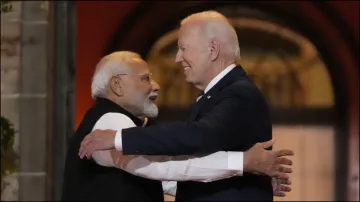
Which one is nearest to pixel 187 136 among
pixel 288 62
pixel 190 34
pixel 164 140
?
pixel 164 140

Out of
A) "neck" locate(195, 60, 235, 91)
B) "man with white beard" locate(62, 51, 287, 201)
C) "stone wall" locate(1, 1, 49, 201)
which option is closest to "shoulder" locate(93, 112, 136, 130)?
"man with white beard" locate(62, 51, 287, 201)

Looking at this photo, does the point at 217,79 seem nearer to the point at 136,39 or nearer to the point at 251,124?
the point at 251,124

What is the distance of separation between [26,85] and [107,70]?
123cm

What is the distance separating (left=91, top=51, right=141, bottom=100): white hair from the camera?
2.92m

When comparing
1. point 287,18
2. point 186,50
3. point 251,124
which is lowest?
point 251,124

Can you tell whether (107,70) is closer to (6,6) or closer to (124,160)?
(124,160)

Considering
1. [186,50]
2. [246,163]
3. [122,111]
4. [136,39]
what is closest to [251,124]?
[246,163]

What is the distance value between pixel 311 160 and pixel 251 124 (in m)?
3.80

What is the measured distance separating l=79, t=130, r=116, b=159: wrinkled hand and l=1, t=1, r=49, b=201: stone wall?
1.65 meters

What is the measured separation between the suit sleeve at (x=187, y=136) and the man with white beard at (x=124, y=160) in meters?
0.07

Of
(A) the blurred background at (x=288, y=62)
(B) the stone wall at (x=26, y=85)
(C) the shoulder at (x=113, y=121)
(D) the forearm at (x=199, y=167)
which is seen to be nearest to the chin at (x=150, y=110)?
(C) the shoulder at (x=113, y=121)

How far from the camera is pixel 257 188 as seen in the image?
2500 mm

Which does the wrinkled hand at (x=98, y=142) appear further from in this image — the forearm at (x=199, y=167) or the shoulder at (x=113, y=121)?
the shoulder at (x=113, y=121)

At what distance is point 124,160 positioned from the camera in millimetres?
2666
